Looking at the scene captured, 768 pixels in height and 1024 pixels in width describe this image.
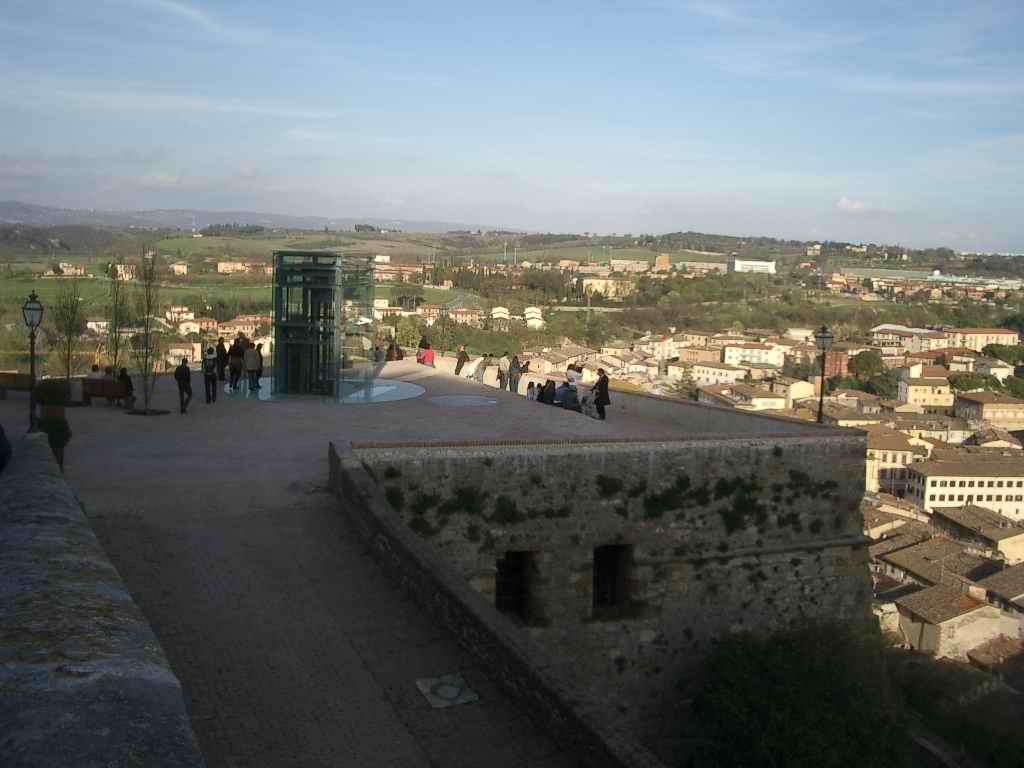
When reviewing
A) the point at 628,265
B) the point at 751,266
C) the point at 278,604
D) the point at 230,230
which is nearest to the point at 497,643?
the point at 278,604

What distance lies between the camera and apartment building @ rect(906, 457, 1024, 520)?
4469cm

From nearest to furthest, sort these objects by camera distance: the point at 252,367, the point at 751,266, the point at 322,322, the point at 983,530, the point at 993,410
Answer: the point at 322,322 < the point at 252,367 < the point at 983,530 < the point at 993,410 < the point at 751,266

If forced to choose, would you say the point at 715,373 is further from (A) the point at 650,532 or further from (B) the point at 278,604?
(B) the point at 278,604

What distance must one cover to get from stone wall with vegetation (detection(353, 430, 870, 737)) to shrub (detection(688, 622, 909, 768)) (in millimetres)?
Answer: 645

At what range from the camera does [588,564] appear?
1082 cm

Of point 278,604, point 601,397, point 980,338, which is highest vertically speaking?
point 601,397

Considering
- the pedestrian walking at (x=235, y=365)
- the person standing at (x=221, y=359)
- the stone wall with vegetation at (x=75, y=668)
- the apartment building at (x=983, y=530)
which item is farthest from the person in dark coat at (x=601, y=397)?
the apartment building at (x=983, y=530)

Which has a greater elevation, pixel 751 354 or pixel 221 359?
Result: pixel 221 359

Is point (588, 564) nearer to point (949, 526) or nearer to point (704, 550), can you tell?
point (704, 550)

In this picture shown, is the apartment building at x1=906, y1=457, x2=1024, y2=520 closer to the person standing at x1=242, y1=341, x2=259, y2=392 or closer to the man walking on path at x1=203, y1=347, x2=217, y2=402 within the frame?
the person standing at x1=242, y1=341, x2=259, y2=392

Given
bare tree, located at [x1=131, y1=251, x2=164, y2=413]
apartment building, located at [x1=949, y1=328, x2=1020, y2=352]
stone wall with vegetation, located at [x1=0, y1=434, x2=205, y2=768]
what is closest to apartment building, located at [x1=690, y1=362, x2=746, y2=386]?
apartment building, located at [x1=949, y1=328, x2=1020, y2=352]

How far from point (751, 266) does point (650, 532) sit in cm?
15371

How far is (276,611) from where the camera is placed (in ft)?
22.5

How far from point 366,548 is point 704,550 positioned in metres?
4.61
